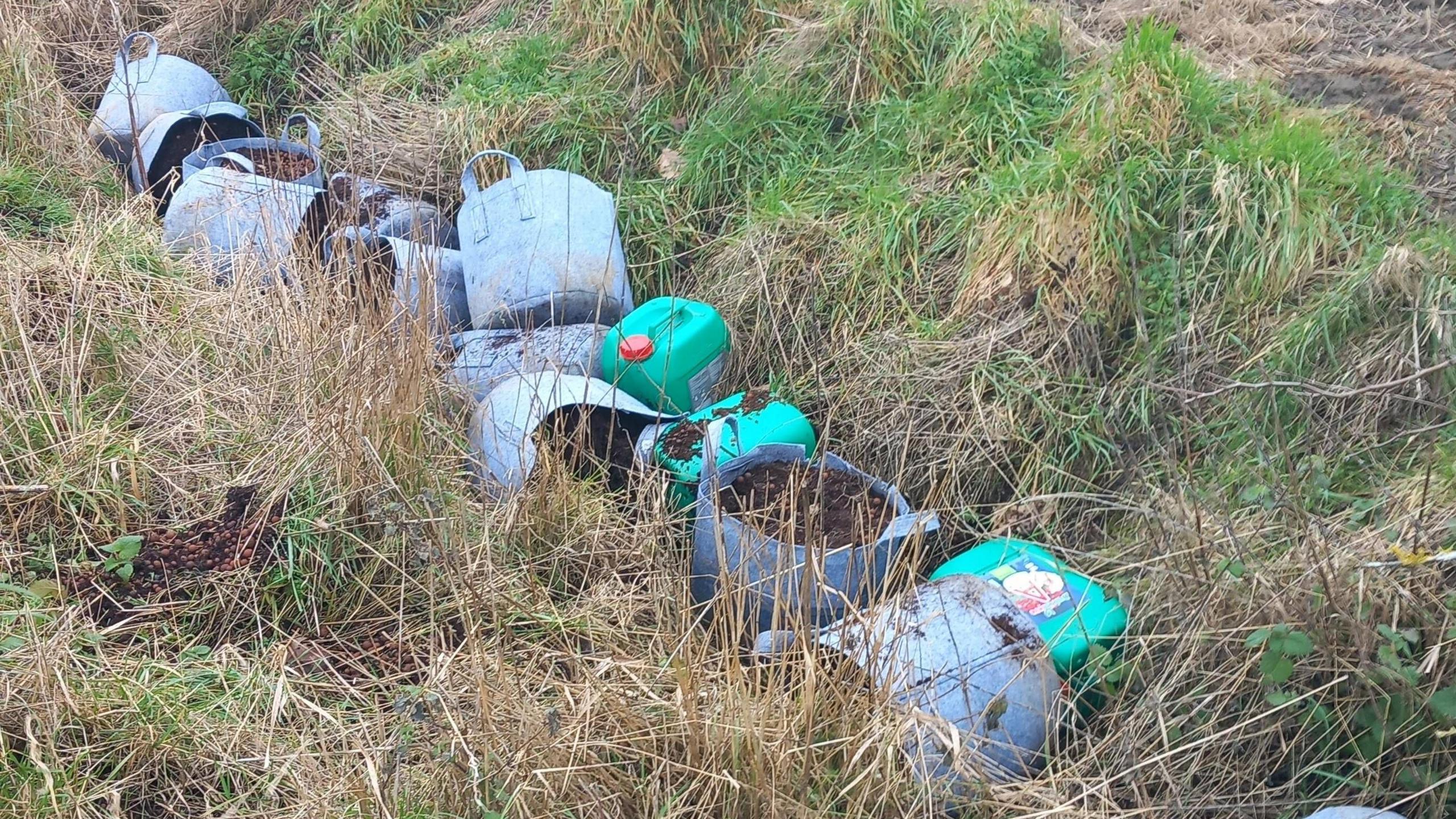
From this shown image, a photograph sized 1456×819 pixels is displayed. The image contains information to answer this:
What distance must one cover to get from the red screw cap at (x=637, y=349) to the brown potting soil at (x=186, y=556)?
3.90 feet

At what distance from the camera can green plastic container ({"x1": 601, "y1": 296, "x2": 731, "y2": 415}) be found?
12.8 ft

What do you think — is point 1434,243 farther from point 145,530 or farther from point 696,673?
point 145,530

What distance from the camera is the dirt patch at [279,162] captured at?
16.7 feet

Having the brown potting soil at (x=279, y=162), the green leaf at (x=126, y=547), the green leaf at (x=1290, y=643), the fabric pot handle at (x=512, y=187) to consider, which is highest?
the fabric pot handle at (x=512, y=187)

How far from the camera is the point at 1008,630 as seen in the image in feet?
9.21

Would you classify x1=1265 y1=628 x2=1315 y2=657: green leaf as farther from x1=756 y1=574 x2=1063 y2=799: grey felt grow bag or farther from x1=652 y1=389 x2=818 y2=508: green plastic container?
x1=652 y1=389 x2=818 y2=508: green plastic container

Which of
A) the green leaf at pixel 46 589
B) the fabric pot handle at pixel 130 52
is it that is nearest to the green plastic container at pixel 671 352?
the green leaf at pixel 46 589

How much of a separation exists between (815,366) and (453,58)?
3.14 m

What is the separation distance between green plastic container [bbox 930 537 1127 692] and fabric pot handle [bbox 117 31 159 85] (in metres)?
4.59

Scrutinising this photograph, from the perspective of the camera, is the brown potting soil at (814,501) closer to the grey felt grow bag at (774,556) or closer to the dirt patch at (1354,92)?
the grey felt grow bag at (774,556)

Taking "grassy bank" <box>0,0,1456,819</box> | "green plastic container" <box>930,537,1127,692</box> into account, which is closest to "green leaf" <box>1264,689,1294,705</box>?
"grassy bank" <box>0,0,1456,819</box>

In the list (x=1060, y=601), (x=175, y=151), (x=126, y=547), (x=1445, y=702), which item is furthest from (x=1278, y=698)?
(x=175, y=151)

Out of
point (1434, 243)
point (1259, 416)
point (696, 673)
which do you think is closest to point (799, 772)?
point (696, 673)

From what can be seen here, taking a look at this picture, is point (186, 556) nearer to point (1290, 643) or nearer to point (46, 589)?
point (46, 589)
